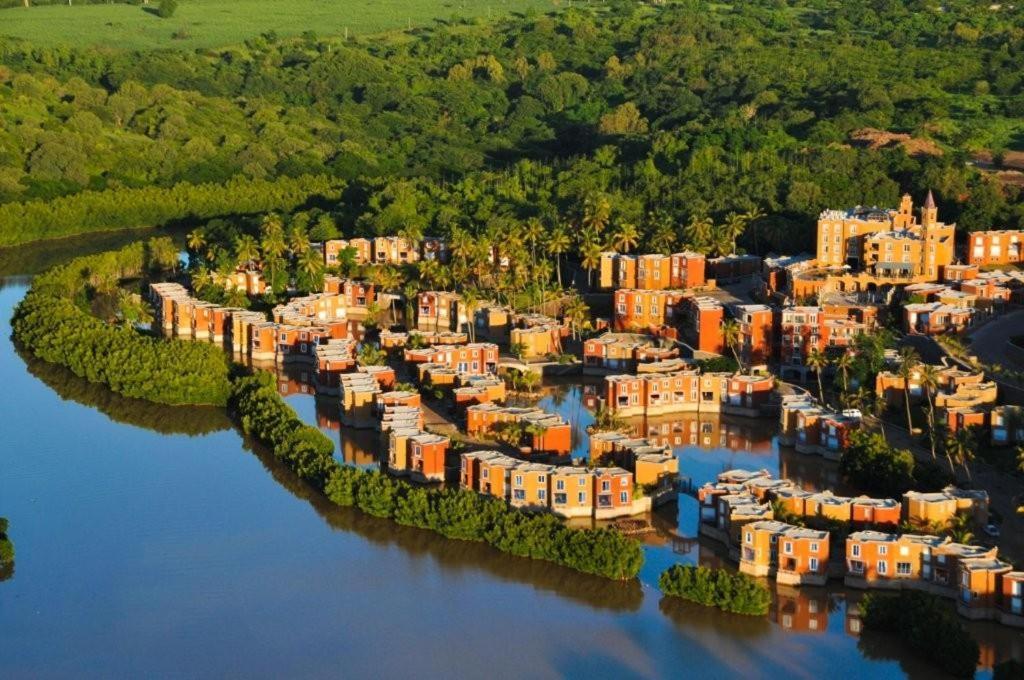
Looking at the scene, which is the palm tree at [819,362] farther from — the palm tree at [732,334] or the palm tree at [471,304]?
the palm tree at [471,304]

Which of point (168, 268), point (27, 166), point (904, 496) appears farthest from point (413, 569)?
point (27, 166)

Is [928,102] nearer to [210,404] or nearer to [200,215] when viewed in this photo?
[200,215]

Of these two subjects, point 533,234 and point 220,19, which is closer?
point 533,234

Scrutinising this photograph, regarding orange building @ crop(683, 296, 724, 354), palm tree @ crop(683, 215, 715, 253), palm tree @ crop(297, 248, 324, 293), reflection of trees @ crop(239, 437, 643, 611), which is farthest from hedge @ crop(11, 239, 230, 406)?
palm tree @ crop(683, 215, 715, 253)

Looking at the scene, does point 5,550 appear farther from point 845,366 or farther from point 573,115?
point 573,115

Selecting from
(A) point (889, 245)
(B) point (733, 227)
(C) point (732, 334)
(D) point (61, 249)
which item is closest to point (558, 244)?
(B) point (733, 227)
